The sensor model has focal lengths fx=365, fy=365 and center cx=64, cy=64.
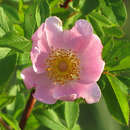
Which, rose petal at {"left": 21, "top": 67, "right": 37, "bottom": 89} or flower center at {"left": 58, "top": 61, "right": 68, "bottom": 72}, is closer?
rose petal at {"left": 21, "top": 67, "right": 37, "bottom": 89}

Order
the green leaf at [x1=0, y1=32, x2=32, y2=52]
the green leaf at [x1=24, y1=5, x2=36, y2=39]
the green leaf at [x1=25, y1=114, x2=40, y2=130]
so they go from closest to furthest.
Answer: the green leaf at [x1=0, y1=32, x2=32, y2=52] < the green leaf at [x1=24, y1=5, x2=36, y2=39] < the green leaf at [x1=25, y1=114, x2=40, y2=130]

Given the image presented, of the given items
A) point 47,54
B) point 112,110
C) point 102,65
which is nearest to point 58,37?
point 47,54

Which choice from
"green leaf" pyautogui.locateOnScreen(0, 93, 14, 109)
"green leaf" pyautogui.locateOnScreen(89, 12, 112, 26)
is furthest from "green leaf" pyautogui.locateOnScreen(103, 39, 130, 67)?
"green leaf" pyautogui.locateOnScreen(0, 93, 14, 109)

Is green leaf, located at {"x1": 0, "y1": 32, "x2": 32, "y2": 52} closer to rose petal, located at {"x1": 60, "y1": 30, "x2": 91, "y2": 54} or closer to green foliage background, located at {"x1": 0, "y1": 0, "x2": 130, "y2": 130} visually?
green foliage background, located at {"x1": 0, "y1": 0, "x2": 130, "y2": 130}

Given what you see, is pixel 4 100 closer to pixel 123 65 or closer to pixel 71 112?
pixel 71 112

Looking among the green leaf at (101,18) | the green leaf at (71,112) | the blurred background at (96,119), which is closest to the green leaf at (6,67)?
the green leaf at (71,112)

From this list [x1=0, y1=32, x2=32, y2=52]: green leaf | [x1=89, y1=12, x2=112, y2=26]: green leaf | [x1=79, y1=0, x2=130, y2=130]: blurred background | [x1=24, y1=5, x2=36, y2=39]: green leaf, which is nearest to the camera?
[x1=0, y1=32, x2=32, y2=52]: green leaf

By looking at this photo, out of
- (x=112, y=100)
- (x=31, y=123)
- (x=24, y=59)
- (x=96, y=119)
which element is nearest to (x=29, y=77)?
(x=24, y=59)

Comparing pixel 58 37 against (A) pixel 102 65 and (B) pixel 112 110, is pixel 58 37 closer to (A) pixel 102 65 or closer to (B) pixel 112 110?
(A) pixel 102 65
